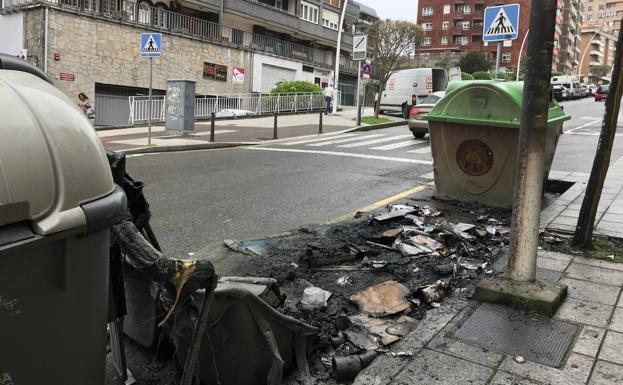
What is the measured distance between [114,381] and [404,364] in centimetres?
151

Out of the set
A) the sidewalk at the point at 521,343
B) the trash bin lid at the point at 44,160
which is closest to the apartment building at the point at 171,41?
the sidewalk at the point at 521,343

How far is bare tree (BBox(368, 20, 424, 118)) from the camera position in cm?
2792

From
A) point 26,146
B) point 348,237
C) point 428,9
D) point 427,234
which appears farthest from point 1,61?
point 428,9

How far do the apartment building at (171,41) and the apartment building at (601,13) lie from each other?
139809mm

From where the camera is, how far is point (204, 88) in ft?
104

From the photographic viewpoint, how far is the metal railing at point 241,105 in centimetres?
2288

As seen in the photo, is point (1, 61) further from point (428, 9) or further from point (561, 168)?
point (428, 9)

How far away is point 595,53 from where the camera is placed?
13662cm

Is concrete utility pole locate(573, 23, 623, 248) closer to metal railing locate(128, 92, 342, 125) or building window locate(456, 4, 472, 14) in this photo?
metal railing locate(128, 92, 342, 125)

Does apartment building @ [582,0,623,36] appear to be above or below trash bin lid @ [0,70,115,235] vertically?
above

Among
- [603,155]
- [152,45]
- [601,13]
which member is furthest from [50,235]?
[601,13]

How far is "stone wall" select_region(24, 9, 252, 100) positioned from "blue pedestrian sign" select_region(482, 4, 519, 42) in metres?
15.6

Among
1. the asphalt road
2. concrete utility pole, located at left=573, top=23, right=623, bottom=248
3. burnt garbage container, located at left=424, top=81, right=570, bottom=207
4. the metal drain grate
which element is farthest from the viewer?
burnt garbage container, located at left=424, top=81, right=570, bottom=207

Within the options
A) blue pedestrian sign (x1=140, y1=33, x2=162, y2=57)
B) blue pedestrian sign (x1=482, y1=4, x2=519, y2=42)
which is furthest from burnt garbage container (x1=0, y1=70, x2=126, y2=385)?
blue pedestrian sign (x1=140, y1=33, x2=162, y2=57)
